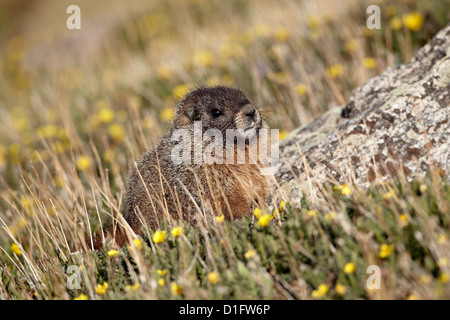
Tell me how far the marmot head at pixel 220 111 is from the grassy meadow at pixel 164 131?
3.45ft

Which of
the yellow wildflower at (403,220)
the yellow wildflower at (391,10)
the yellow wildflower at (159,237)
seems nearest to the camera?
the yellow wildflower at (403,220)

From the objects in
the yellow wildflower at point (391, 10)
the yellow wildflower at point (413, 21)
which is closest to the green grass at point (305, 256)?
the yellow wildflower at point (413, 21)

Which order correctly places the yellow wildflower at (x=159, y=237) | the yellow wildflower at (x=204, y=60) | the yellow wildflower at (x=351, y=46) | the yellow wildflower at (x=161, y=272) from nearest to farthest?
the yellow wildflower at (x=161, y=272) → the yellow wildflower at (x=159, y=237) → the yellow wildflower at (x=351, y=46) → the yellow wildflower at (x=204, y=60)

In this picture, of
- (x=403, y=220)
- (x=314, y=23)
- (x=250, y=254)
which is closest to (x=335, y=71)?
(x=314, y=23)

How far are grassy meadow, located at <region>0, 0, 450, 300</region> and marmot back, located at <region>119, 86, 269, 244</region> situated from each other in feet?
1.50

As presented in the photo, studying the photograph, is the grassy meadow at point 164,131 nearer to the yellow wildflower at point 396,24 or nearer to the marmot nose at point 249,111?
the yellow wildflower at point 396,24

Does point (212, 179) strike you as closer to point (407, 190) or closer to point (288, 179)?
point (288, 179)

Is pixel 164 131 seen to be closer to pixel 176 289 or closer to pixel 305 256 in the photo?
pixel 176 289

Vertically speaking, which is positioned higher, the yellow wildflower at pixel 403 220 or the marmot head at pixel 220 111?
the marmot head at pixel 220 111

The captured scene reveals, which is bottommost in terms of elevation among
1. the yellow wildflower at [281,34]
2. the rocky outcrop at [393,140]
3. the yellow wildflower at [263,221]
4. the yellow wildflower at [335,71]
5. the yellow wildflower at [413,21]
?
the yellow wildflower at [263,221]

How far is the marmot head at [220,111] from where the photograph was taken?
549cm

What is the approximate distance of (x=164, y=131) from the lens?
671 cm
